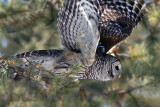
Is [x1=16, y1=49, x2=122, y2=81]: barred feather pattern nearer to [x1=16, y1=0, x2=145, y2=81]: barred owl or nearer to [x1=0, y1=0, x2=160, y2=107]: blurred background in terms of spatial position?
[x1=16, y1=0, x2=145, y2=81]: barred owl

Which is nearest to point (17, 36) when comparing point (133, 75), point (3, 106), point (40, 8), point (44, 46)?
point (44, 46)

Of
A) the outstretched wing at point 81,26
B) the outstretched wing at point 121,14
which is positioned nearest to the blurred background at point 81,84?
the outstretched wing at point 121,14

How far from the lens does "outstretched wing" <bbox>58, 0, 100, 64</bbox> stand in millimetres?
2516

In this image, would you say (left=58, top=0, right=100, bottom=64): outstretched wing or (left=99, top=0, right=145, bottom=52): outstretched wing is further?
(left=99, top=0, right=145, bottom=52): outstretched wing

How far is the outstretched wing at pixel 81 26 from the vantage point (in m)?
2.52

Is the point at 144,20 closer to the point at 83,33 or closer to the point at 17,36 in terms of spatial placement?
the point at 83,33

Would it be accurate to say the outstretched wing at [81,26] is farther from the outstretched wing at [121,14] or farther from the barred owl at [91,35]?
the outstretched wing at [121,14]

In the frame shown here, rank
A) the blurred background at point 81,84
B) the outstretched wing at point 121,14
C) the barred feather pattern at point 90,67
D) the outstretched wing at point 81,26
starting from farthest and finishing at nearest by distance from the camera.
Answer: the outstretched wing at point 121,14
the blurred background at point 81,84
the barred feather pattern at point 90,67
the outstretched wing at point 81,26

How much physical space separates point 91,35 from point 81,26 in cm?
16

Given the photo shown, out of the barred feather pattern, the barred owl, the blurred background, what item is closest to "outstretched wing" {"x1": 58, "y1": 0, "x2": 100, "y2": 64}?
the barred owl

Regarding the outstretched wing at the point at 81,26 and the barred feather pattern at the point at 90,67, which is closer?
the outstretched wing at the point at 81,26

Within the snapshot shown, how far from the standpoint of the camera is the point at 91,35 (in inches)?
99.9

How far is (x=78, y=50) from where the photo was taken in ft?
9.77

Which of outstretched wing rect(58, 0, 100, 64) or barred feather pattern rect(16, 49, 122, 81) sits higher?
outstretched wing rect(58, 0, 100, 64)
